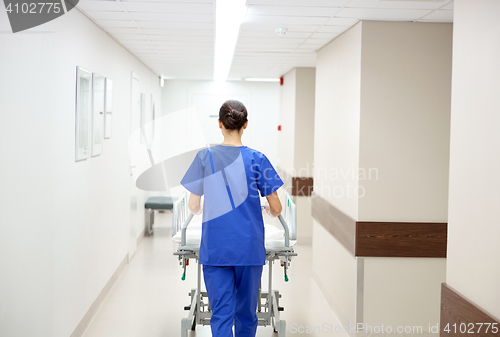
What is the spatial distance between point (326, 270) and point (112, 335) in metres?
2.17

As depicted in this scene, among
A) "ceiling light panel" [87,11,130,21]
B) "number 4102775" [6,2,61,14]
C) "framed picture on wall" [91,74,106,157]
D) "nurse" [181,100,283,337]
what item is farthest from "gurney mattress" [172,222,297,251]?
"ceiling light panel" [87,11,130,21]

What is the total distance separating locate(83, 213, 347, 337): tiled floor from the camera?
151 inches

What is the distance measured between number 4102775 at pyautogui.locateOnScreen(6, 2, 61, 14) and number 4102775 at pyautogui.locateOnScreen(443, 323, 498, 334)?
2.68m

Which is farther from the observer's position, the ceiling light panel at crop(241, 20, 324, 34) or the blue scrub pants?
the ceiling light panel at crop(241, 20, 324, 34)

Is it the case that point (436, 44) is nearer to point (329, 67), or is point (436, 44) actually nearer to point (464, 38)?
→ point (329, 67)

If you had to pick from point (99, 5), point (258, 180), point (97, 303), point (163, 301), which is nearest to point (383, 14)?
point (258, 180)

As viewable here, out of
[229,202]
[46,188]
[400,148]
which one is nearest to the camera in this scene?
[229,202]

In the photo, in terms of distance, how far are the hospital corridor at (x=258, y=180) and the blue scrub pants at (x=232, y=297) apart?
11 mm

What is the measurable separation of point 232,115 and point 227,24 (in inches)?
58.5

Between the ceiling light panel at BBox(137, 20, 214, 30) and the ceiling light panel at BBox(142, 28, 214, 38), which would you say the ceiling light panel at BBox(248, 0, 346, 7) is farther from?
the ceiling light panel at BBox(142, 28, 214, 38)

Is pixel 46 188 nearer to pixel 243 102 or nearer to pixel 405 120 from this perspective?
pixel 405 120

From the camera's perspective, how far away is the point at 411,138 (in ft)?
12.2

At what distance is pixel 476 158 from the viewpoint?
2082 mm

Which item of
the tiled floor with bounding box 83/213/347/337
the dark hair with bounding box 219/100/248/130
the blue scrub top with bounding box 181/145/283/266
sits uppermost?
the dark hair with bounding box 219/100/248/130
